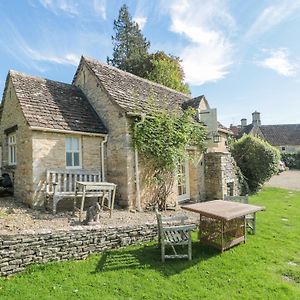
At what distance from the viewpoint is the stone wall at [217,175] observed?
1547cm

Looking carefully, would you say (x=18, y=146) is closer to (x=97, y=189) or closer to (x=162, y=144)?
(x=97, y=189)

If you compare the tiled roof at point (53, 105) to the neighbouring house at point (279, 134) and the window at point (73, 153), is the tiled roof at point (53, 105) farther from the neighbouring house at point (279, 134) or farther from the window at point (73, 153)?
the neighbouring house at point (279, 134)

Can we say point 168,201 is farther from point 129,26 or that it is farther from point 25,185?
point 129,26

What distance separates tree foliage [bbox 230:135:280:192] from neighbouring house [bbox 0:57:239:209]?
5.17 m

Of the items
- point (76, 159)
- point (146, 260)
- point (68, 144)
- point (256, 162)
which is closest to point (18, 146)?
point (68, 144)

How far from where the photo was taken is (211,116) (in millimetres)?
16578

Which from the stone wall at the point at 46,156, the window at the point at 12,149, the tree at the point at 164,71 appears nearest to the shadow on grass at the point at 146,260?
the stone wall at the point at 46,156

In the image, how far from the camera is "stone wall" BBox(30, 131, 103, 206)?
34.5ft

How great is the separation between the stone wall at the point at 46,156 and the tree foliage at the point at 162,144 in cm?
237

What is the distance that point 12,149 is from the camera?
13.1 metres

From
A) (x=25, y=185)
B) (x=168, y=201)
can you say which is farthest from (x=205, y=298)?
(x=25, y=185)

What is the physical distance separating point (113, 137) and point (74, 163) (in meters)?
2.09

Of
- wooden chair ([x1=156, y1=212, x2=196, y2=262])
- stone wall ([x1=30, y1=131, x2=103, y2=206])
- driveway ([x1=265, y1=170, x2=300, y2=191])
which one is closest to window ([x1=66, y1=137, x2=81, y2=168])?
stone wall ([x1=30, y1=131, x2=103, y2=206])

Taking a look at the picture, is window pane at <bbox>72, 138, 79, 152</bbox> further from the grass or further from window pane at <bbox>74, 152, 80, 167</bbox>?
the grass
